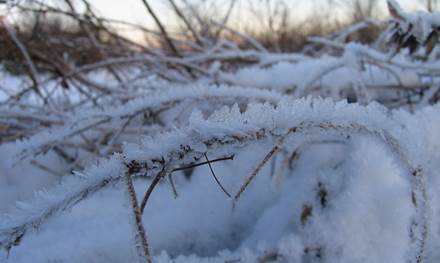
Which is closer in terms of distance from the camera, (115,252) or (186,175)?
(115,252)

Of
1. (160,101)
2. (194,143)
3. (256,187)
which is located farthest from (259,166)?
(256,187)

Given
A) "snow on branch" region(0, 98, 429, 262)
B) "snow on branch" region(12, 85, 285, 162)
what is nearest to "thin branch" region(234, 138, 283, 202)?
"snow on branch" region(0, 98, 429, 262)

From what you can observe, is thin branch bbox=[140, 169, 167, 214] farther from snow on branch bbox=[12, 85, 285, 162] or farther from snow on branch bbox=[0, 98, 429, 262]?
snow on branch bbox=[12, 85, 285, 162]

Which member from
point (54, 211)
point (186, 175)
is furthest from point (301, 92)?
point (54, 211)

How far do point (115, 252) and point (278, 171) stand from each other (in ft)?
1.15

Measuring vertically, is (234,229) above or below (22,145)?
below

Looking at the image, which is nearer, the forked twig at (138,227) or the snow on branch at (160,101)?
the forked twig at (138,227)

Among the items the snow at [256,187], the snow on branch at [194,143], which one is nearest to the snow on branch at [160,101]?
the snow at [256,187]

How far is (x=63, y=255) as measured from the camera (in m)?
0.61

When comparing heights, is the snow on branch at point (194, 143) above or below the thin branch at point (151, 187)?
above

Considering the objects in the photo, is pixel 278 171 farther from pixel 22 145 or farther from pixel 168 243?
pixel 22 145

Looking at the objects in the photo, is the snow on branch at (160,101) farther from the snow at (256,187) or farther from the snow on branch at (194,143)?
the snow on branch at (194,143)

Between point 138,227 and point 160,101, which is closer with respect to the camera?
point 138,227

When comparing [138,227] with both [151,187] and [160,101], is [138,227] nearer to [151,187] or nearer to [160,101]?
[151,187]
